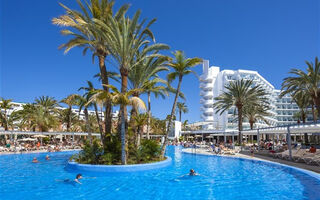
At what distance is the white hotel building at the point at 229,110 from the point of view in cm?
7581

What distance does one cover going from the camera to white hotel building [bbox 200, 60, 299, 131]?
75.8 meters

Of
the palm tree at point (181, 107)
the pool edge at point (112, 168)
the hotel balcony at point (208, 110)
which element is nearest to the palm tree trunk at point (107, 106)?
the pool edge at point (112, 168)

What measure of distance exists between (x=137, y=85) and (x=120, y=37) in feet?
15.6

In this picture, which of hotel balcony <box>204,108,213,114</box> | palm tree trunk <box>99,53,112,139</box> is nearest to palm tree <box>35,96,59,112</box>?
palm tree trunk <box>99,53,112,139</box>

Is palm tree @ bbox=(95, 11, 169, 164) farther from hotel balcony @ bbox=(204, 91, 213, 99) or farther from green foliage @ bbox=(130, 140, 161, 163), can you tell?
hotel balcony @ bbox=(204, 91, 213, 99)

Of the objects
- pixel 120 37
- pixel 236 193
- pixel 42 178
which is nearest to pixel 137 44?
pixel 120 37

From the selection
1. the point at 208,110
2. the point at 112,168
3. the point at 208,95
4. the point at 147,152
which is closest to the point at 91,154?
the point at 112,168

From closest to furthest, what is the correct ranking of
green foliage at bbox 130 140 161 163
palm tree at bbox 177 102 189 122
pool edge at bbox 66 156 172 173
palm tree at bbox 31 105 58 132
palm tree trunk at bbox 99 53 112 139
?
1. pool edge at bbox 66 156 172 173
2. green foliage at bbox 130 140 161 163
3. palm tree trunk at bbox 99 53 112 139
4. palm tree at bbox 31 105 58 132
5. palm tree at bbox 177 102 189 122

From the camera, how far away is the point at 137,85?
728 inches

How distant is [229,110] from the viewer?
74250 millimetres

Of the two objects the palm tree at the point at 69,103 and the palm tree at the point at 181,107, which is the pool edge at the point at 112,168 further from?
the palm tree at the point at 181,107

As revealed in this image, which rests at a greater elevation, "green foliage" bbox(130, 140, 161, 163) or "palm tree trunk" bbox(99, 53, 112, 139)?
"palm tree trunk" bbox(99, 53, 112, 139)

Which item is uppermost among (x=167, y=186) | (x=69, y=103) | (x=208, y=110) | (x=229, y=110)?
(x=208, y=110)

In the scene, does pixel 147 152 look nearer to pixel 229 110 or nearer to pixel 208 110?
pixel 229 110
